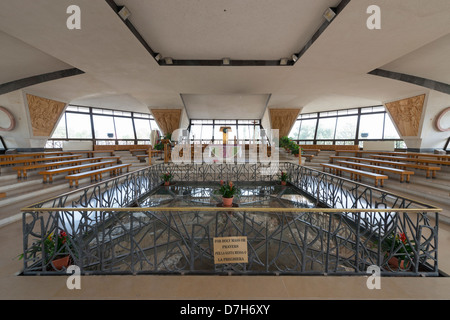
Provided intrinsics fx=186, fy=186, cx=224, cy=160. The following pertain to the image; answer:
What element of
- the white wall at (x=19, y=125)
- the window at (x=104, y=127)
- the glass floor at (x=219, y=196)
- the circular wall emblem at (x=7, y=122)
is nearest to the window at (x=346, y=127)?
the glass floor at (x=219, y=196)

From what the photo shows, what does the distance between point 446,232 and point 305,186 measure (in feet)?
9.84

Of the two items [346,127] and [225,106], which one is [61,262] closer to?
[225,106]

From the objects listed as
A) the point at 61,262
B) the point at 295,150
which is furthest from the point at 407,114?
the point at 61,262

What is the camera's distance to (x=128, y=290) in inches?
64.2

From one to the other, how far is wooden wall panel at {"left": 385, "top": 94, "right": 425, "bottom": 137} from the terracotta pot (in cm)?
1138

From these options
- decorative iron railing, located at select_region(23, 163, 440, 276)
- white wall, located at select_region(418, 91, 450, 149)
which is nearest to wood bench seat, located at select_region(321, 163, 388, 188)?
decorative iron railing, located at select_region(23, 163, 440, 276)

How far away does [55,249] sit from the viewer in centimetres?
192

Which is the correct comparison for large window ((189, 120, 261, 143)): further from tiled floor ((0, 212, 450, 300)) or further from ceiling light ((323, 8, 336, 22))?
tiled floor ((0, 212, 450, 300))

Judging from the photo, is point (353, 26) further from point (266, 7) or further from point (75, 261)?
point (75, 261)

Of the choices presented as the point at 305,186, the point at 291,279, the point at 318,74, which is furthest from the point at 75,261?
the point at 318,74

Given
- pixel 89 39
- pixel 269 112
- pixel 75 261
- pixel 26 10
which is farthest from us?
pixel 269 112

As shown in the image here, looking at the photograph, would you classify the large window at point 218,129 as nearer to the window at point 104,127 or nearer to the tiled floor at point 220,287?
the window at point 104,127

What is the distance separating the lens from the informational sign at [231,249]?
1818 millimetres

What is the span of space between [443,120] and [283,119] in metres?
6.90
